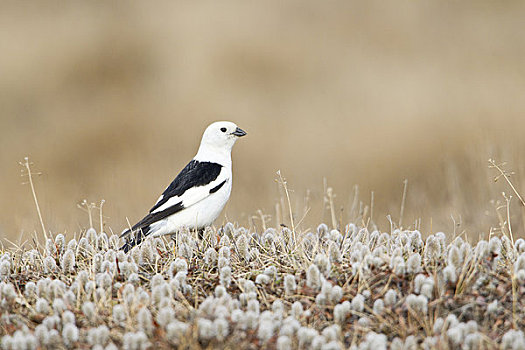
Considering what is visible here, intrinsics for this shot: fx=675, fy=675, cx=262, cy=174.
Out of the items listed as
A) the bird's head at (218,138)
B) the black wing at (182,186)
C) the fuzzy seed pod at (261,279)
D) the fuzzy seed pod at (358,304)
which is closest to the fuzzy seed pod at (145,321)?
the fuzzy seed pod at (261,279)

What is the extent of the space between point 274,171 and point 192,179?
5.36 metres

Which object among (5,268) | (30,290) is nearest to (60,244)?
(5,268)

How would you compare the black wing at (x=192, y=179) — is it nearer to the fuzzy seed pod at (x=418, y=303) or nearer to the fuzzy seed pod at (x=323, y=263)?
the fuzzy seed pod at (x=323, y=263)

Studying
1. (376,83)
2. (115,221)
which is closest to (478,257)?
(115,221)

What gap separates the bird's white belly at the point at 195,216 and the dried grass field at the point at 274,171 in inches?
8.6

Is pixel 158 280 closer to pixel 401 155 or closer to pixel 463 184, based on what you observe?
Result: pixel 463 184

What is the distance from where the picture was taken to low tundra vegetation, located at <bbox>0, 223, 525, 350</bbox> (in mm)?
3025

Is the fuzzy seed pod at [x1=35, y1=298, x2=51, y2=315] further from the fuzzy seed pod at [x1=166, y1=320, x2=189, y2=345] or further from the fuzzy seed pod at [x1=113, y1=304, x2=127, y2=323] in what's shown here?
the fuzzy seed pod at [x1=166, y1=320, x2=189, y2=345]

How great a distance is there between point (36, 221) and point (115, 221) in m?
0.92

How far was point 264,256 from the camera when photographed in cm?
409

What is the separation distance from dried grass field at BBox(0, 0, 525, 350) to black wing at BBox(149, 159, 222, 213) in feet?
1.37

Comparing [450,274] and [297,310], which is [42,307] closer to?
[297,310]

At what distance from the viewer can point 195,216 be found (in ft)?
17.5

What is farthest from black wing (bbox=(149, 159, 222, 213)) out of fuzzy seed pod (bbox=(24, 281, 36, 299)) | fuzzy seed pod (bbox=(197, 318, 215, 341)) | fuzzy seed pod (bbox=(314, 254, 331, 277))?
fuzzy seed pod (bbox=(197, 318, 215, 341))
